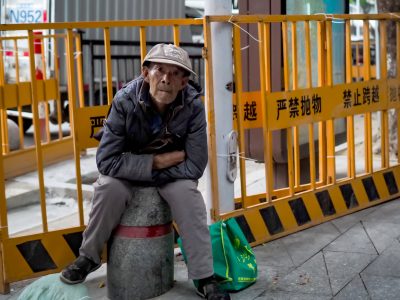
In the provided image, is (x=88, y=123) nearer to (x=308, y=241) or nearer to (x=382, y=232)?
(x=308, y=241)

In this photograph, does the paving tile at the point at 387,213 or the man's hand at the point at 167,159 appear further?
the paving tile at the point at 387,213

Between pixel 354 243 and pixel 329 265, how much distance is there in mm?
483

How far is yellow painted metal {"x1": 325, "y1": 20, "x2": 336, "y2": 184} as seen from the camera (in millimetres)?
4950

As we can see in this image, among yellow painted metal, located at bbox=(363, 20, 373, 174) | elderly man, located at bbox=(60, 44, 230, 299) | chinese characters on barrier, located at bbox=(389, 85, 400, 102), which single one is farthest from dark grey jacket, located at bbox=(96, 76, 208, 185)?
chinese characters on barrier, located at bbox=(389, 85, 400, 102)

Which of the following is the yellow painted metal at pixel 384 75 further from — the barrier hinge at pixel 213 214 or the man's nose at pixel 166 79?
the man's nose at pixel 166 79

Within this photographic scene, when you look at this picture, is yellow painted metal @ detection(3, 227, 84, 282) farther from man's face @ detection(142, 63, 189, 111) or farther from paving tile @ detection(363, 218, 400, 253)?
paving tile @ detection(363, 218, 400, 253)

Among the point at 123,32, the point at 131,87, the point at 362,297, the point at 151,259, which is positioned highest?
the point at 123,32

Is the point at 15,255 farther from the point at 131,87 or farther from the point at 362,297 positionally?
the point at 362,297

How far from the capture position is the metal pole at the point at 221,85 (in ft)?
13.9

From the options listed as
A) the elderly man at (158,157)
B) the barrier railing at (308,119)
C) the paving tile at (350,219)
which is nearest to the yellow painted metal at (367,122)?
the barrier railing at (308,119)

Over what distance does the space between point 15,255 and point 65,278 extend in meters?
0.46

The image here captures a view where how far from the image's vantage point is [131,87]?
3.69 meters

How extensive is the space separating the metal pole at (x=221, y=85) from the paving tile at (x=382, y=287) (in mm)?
1045

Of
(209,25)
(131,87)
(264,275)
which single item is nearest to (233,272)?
(264,275)
